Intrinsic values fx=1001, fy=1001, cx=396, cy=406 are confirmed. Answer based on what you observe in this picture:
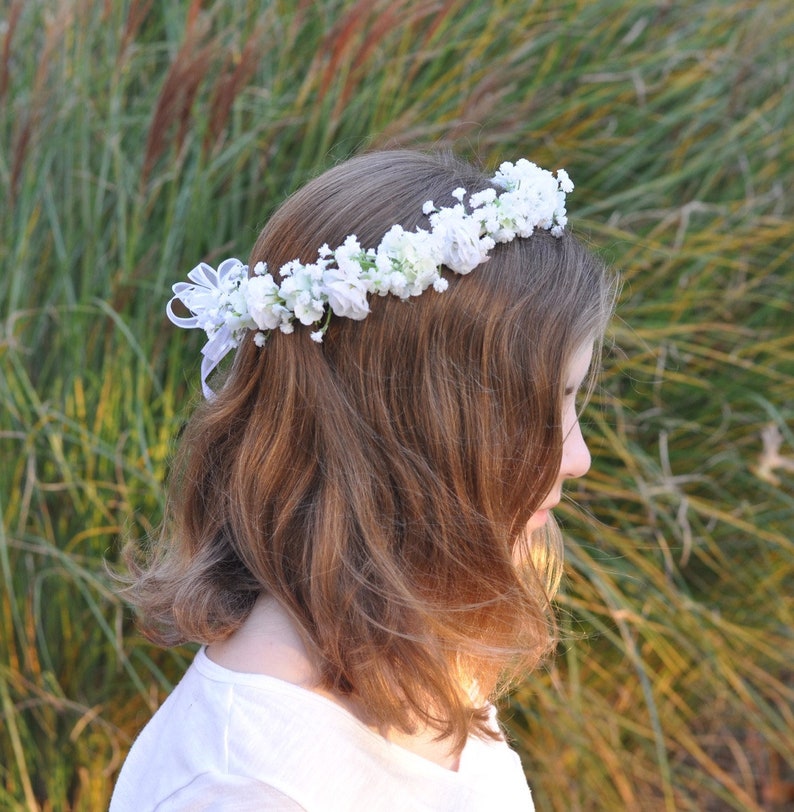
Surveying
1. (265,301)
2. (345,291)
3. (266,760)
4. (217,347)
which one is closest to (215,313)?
(217,347)

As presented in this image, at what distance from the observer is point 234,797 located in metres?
1.21

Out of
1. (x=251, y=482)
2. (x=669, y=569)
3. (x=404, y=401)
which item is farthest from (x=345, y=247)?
(x=669, y=569)

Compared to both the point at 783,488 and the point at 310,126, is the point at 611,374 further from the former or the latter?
the point at 310,126

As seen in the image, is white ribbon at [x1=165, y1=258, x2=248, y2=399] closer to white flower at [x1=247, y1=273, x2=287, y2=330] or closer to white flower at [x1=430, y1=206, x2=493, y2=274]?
white flower at [x1=247, y1=273, x2=287, y2=330]

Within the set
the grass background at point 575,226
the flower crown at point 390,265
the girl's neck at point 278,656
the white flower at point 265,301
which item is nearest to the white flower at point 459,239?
the flower crown at point 390,265

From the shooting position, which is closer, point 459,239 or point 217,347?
point 459,239

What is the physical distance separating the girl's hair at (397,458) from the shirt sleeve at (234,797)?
17 centimetres

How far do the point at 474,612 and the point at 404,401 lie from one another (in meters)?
0.34

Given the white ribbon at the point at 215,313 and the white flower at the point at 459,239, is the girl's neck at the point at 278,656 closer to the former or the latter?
the white ribbon at the point at 215,313

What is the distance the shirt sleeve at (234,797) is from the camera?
1.21 metres

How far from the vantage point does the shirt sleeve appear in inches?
47.5

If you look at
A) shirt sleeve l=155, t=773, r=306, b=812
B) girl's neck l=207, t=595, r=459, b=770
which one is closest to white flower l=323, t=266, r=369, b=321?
girl's neck l=207, t=595, r=459, b=770

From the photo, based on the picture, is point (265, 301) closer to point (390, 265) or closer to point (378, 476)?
point (390, 265)

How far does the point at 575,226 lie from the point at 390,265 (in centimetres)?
136
